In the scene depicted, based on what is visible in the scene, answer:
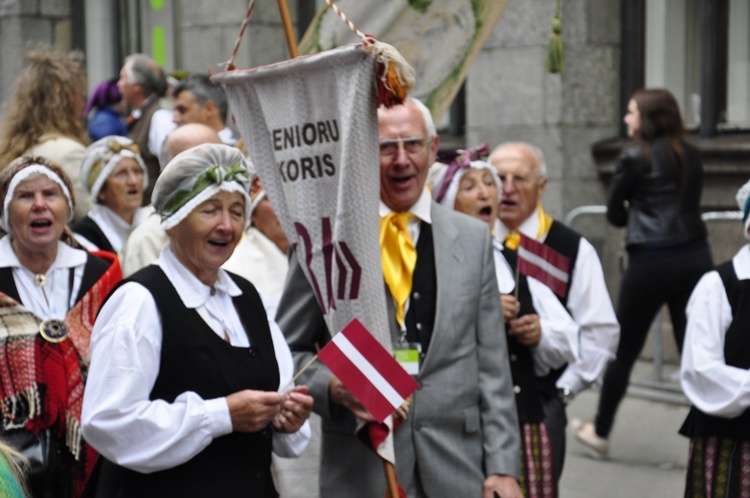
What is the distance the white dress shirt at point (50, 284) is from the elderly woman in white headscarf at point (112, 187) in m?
1.62

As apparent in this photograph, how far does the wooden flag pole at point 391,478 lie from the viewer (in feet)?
13.0

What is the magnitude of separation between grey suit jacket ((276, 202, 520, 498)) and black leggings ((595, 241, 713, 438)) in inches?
145

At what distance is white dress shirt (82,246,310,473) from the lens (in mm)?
3574

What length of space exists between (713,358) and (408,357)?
121 cm

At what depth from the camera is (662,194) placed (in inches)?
320

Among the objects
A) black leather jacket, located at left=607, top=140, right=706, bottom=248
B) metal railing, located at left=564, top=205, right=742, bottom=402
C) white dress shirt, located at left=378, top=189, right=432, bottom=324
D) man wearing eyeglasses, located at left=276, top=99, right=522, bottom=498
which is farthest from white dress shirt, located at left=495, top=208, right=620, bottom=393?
metal railing, located at left=564, top=205, right=742, bottom=402

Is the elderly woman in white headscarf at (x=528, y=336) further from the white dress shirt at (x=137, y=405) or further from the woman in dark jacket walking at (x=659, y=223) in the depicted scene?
the woman in dark jacket walking at (x=659, y=223)

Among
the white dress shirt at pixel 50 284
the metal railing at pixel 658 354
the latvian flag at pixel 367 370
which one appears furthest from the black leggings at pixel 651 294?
the latvian flag at pixel 367 370

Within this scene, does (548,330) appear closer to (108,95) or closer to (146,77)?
(146,77)

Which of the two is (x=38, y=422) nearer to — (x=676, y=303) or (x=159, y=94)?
(x=676, y=303)

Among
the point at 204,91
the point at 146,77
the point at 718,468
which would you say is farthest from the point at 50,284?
the point at 146,77

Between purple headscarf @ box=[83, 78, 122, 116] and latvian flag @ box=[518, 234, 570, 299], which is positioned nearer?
latvian flag @ box=[518, 234, 570, 299]

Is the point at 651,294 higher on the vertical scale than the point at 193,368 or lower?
lower

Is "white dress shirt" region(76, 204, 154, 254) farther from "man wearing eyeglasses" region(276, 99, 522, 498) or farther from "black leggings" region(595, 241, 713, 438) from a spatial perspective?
"black leggings" region(595, 241, 713, 438)
